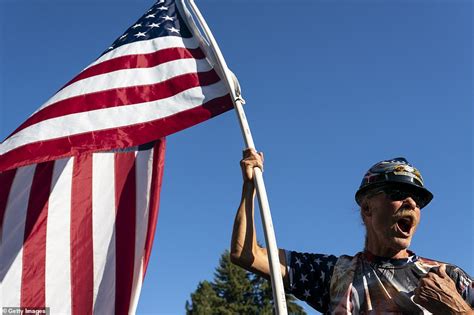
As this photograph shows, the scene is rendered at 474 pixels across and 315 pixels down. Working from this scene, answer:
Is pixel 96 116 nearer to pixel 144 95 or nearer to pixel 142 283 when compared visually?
pixel 144 95

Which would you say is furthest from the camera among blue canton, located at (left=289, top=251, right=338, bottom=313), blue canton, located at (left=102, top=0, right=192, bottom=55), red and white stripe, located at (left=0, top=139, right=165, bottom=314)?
blue canton, located at (left=102, top=0, right=192, bottom=55)

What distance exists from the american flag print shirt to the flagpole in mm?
176

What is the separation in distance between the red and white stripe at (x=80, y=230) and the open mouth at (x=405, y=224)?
266 cm

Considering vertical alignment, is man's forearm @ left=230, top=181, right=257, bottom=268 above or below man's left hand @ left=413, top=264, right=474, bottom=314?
above

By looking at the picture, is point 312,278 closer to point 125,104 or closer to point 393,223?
point 393,223

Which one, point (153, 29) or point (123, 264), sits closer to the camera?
point (123, 264)

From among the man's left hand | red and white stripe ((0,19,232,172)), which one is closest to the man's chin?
the man's left hand

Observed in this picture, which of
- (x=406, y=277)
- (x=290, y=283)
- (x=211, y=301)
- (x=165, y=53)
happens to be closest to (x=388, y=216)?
(x=406, y=277)

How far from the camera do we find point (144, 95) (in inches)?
196

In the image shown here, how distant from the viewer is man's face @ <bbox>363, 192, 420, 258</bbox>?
2967mm

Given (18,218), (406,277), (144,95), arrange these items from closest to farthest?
(406,277) < (144,95) < (18,218)

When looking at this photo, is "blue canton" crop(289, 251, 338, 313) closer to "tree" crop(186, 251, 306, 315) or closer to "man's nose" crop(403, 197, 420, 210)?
"man's nose" crop(403, 197, 420, 210)

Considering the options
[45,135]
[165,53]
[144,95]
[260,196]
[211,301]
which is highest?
[211,301]

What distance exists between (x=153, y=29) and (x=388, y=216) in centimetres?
336
